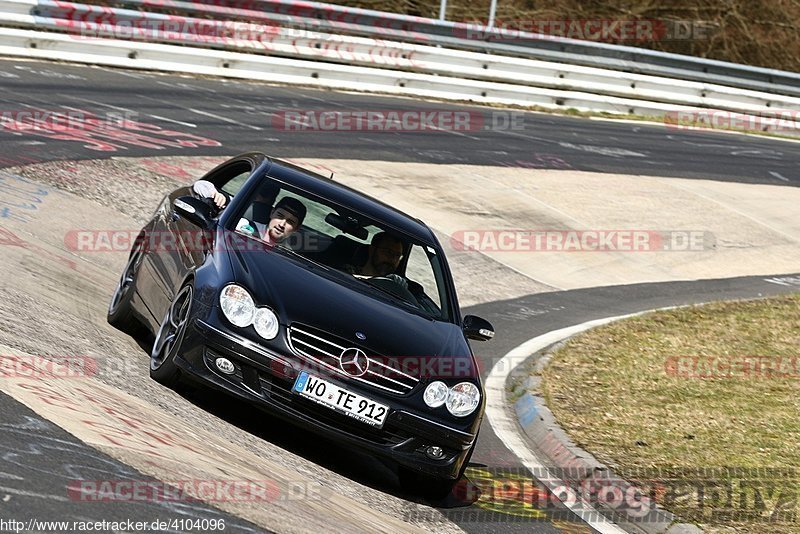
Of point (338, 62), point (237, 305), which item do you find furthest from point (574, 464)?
point (338, 62)

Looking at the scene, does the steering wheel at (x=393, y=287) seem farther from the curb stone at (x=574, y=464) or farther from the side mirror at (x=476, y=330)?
the curb stone at (x=574, y=464)

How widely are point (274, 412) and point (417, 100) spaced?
1912cm

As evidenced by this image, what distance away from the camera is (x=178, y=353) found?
6977 millimetres

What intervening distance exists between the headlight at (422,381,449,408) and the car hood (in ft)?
0.74

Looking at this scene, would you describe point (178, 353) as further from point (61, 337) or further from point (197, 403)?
point (61, 337)

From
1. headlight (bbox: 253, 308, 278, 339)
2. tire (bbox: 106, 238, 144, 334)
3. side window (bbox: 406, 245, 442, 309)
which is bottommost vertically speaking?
tire (bbox: 106, 238, 144, 334)

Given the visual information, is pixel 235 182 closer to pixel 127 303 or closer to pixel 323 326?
pixel 127 303

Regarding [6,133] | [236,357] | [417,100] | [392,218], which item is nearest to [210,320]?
[236,357]

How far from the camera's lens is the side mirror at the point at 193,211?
786 cm

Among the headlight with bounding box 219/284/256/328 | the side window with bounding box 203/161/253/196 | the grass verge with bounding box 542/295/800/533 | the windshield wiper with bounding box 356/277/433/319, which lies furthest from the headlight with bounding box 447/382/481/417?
the side window with bounding box 203/161/253/196

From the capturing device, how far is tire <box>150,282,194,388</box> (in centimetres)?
706

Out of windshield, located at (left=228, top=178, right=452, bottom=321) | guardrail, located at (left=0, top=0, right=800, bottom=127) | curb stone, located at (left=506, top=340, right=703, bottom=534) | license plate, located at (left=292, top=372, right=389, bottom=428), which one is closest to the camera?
license plate, located at (left=292, top=372, right=389, bottom=428)

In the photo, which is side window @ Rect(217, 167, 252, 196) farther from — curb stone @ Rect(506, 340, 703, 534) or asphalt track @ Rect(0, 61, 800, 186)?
asphalt track @ Rect(0, 61, 800, 186)

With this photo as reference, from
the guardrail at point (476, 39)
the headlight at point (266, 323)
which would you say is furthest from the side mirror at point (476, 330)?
the guardrail at point (476, 39)
